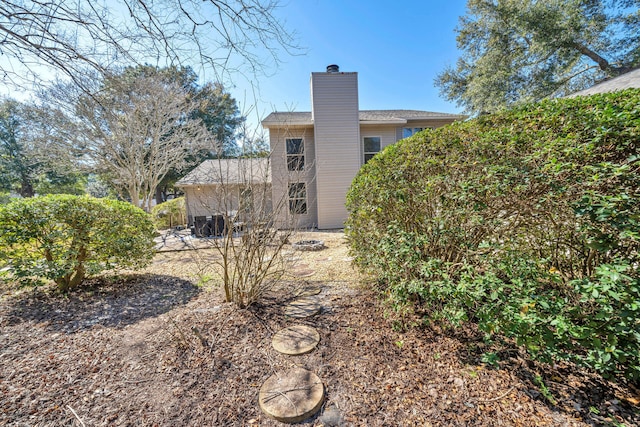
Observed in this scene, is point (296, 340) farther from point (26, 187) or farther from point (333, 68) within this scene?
point (26, 187)

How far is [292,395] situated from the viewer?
1761mm

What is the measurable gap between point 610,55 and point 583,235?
16.2 meters

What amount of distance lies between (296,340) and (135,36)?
359 centimetres

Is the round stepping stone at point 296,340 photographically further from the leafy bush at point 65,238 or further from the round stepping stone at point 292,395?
the leafy bush at point 65,238

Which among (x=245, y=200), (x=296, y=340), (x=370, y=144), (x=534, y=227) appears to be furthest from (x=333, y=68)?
(x=296, y=340)

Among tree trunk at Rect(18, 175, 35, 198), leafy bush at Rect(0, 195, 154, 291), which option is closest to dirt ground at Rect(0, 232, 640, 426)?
leafy bush at Rect(0, 195, 154, 291)

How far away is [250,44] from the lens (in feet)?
8.97

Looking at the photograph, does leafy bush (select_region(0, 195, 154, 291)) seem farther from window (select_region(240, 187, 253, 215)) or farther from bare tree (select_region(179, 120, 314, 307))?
window (select_region(240, 187, 253, 215))

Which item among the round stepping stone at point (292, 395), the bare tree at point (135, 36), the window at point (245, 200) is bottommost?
the round stepping stone at point (292, 395)

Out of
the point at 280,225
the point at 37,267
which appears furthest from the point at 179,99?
the point at 280,225

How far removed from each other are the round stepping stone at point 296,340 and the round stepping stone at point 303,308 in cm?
24

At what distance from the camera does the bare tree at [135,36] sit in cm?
222

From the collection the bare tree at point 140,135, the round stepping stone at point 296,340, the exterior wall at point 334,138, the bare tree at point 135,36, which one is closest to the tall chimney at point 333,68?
the exterior wall at point 334,138

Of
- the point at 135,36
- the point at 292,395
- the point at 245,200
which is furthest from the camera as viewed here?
the point at 245,200
